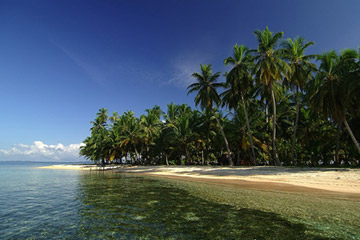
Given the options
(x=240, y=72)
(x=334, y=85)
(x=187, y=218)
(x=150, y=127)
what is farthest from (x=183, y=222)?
(x=150, y=127)

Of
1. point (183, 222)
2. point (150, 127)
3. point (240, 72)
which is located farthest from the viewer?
point (150, 127)

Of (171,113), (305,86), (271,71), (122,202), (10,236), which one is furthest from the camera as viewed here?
(171,113)

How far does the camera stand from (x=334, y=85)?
67.1ft

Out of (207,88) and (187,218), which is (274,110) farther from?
(187,218)

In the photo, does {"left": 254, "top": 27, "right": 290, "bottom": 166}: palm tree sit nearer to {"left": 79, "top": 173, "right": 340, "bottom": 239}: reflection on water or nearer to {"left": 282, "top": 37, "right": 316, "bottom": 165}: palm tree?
{"left": 282, "top": 37, "right": 316, "bottom": 165}: palm tree

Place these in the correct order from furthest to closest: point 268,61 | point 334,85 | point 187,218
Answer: point 268,61, point 334,85, point 187,218

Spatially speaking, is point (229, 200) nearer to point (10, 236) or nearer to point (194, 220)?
point (194, 220)

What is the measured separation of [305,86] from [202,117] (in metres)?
19.4

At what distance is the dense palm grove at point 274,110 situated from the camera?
21.1 m

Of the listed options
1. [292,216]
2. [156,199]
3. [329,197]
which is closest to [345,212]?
[292,216]

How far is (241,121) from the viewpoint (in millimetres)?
34312

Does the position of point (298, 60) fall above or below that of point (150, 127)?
above

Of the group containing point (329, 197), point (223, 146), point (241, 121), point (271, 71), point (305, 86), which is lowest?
point (329, 197)

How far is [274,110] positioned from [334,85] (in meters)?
7.54
